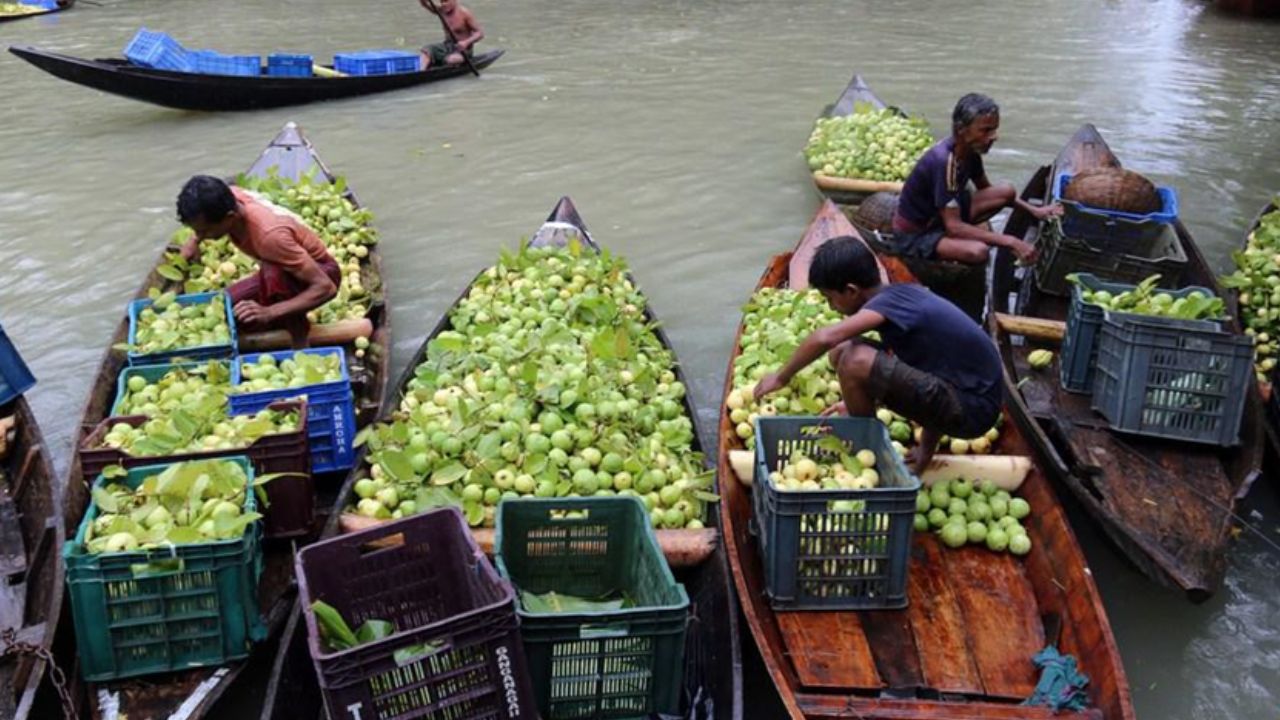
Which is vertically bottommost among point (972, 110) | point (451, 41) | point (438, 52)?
point (438, 52)

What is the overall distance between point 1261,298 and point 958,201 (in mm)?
1603

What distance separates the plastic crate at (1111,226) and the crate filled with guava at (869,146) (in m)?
2.14

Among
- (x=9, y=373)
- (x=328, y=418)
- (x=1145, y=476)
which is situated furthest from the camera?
(x=9, y=373)

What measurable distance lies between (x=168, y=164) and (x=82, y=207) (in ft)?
4.15

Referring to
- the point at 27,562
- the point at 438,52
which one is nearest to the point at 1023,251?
the point at 27,562

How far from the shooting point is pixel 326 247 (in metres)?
5.82

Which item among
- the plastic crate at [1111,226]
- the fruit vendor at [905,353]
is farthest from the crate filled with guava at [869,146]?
the fruit vendor at [905,353]

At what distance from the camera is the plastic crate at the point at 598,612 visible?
2725mm

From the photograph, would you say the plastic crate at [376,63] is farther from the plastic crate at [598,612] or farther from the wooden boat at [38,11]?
the plastic crate at [598,612]

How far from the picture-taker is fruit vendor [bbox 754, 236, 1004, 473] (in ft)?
12.3

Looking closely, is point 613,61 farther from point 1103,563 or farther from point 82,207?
point 1103,563

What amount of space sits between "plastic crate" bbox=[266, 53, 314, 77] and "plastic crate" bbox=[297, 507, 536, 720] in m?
9.86

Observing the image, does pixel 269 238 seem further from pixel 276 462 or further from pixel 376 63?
pixel 376 63

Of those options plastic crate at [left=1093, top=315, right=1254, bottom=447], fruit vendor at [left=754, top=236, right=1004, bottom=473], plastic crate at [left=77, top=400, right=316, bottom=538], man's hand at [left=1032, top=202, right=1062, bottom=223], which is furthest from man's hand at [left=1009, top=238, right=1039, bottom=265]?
plastic crate at [left=77, top=400, right=316, bottom=538]
